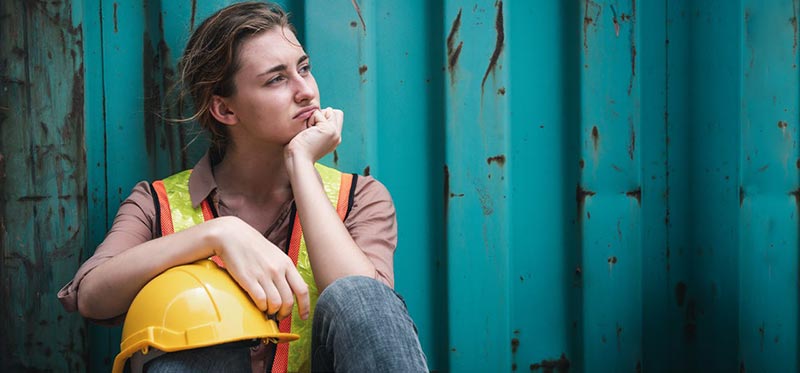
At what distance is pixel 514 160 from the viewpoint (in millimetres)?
2201

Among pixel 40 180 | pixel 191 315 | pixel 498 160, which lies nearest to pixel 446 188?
pixel 498 160

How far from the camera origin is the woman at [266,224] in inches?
53.3

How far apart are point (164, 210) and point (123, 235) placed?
0.15 metres

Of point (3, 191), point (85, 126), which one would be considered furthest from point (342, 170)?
point (3, 191)

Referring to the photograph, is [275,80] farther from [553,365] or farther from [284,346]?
[553,365]

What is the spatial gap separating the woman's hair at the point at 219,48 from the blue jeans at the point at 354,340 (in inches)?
28.3

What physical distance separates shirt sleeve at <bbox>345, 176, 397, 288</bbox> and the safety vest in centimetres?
3

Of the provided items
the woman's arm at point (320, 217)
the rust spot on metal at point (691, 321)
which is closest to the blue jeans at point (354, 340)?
the woman's arm at point (320, 217)

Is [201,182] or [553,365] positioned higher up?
[201,182]

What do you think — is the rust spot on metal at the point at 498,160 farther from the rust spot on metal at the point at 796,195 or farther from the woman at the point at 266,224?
the rust spot on metal at the point at 796,195

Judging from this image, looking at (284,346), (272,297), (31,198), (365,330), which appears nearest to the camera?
(365,330)

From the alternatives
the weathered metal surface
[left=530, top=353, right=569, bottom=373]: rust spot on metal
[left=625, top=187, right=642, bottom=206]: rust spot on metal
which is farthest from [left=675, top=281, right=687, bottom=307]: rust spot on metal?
the weathered metal surface

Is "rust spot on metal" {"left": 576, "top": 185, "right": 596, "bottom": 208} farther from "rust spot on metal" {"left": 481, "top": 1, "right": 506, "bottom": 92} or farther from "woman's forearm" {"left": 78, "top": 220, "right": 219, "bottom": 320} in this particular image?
"woman's forearm" {"left": 78, "top": 220, "right": 219, "bottom": 320}

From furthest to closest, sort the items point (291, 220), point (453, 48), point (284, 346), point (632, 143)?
point (632, 143), point (453, 48), point (291, 220), point (284, 346)
